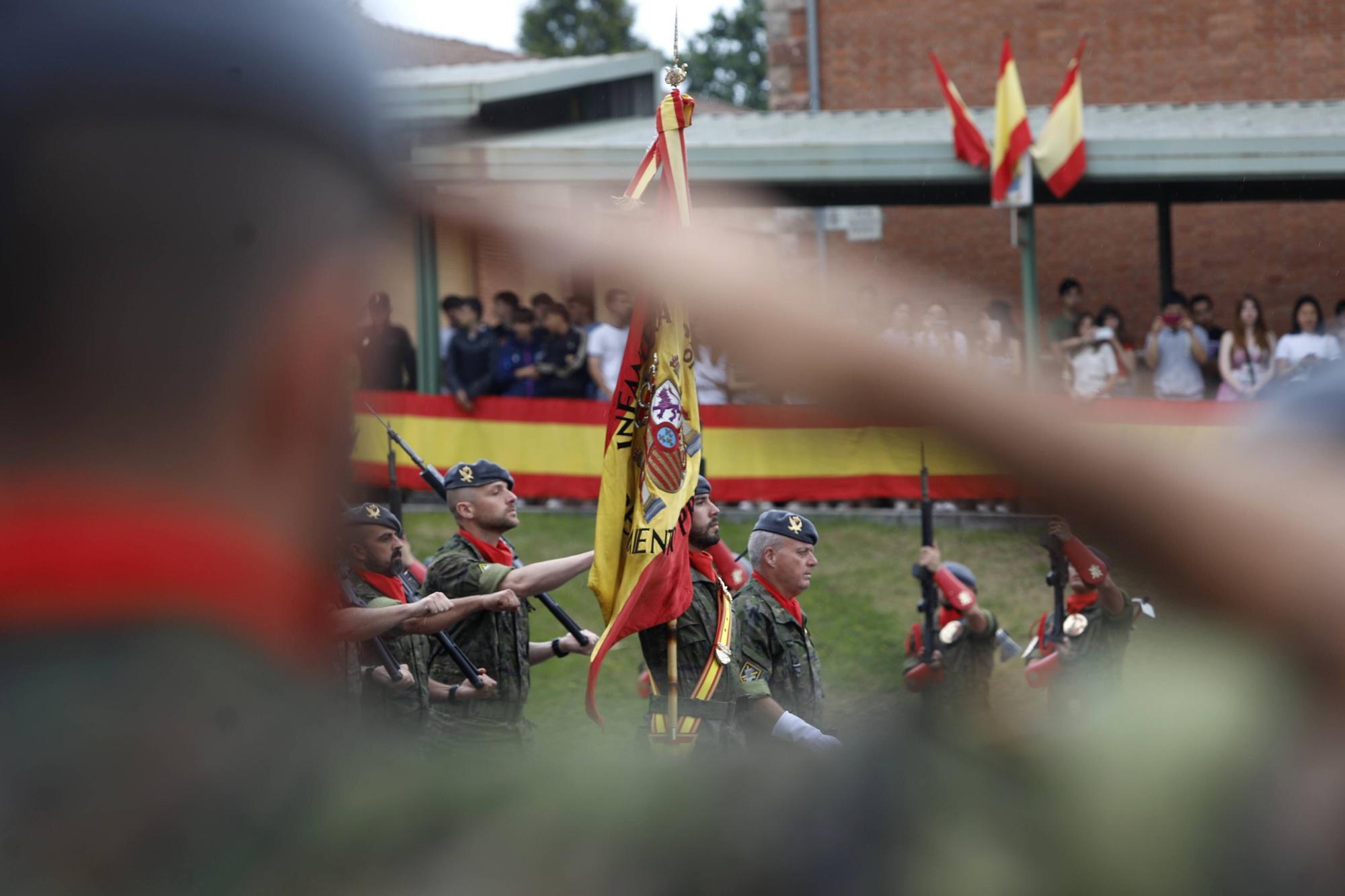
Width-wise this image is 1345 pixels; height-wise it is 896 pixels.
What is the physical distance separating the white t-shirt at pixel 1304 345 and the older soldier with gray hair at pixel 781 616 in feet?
21.4

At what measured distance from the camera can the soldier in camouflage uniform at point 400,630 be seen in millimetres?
3848

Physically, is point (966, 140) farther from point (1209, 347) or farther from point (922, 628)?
point (922, 628)

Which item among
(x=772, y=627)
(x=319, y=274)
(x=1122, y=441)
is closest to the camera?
(x=1122, y=441)

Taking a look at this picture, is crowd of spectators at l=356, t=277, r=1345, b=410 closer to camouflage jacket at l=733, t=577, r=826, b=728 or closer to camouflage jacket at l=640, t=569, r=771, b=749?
camouflage jacket at l=733, t=577, r=826, b=728

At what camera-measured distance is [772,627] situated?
5.87 metres

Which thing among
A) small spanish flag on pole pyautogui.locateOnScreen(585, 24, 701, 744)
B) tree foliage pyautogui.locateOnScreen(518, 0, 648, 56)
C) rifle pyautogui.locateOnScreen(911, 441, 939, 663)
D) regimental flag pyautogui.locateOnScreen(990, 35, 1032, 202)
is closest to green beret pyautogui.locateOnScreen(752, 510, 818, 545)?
small spanish flag on pole pyautogui.locateOnScreen(585, 24, 701, 744)

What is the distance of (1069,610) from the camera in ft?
24.6

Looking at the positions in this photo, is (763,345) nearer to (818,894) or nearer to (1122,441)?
(1122,441)

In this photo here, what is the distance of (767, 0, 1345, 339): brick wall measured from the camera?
17359 millimetres

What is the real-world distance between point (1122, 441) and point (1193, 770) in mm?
302

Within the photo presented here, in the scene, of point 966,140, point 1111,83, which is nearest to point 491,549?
point 966,140

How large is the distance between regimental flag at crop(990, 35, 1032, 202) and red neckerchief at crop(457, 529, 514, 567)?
779 centimetres

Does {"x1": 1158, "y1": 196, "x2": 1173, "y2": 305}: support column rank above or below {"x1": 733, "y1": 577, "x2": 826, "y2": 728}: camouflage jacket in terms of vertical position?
above

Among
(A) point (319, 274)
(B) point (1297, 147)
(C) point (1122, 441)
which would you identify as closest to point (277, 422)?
(A) point (319, 274)
